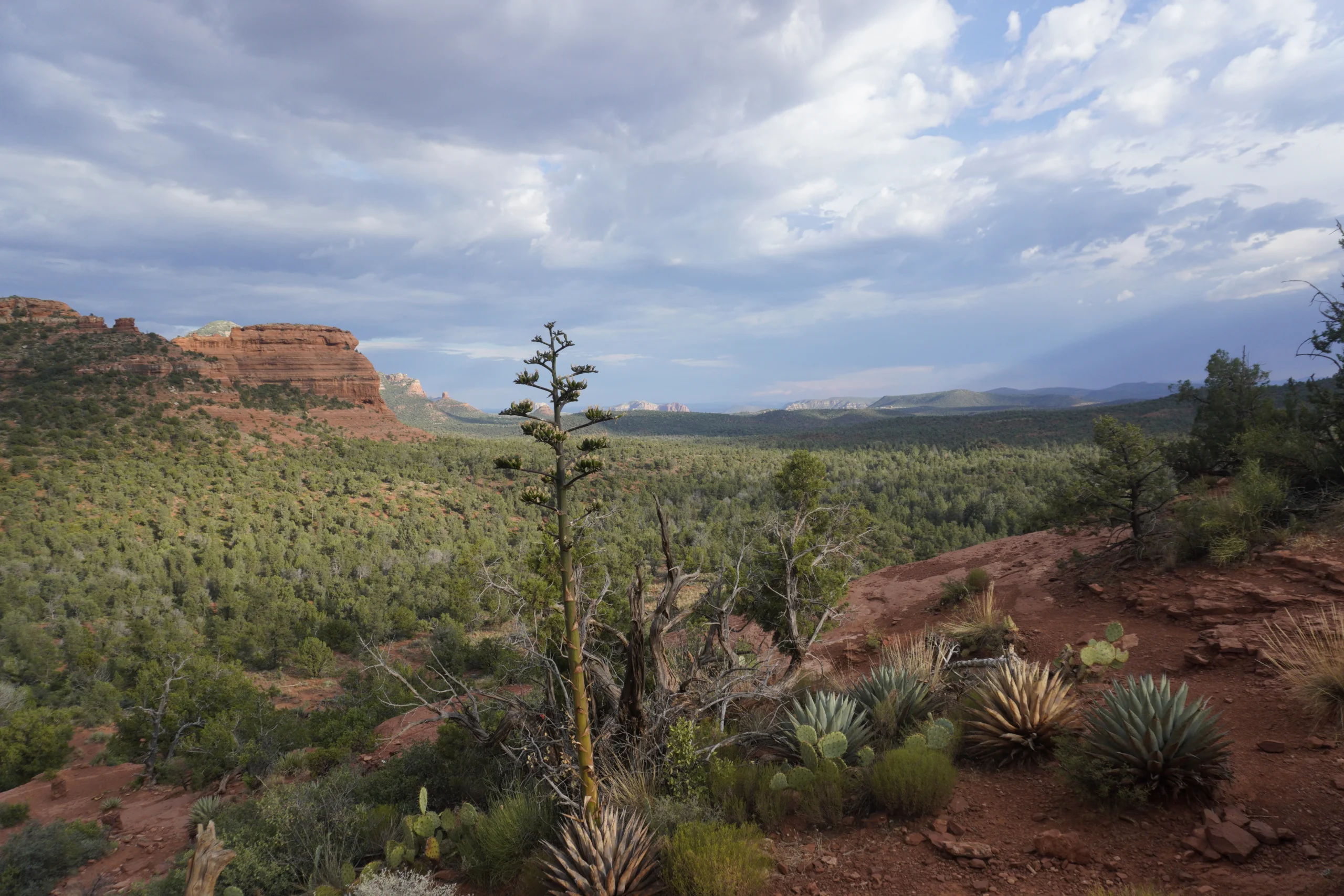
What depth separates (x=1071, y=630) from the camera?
823 cm

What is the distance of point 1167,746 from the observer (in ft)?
13.0

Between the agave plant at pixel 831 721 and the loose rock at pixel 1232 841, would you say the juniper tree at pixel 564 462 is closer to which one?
the agave plant at pixel 831 721

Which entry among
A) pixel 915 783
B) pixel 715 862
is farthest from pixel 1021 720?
pixel 715 862

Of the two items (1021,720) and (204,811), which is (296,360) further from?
(1021,720)

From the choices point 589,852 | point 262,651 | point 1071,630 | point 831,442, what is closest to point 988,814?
point 589,852

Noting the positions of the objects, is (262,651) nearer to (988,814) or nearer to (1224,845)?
(988,814)

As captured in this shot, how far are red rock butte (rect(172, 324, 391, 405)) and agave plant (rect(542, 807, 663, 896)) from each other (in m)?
73.5

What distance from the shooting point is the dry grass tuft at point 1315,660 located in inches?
174

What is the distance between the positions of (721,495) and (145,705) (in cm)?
3211

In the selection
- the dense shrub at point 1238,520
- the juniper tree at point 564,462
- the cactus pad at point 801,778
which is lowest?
the cactus pad at point 801,778

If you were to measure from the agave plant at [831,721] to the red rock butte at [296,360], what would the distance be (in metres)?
73.3

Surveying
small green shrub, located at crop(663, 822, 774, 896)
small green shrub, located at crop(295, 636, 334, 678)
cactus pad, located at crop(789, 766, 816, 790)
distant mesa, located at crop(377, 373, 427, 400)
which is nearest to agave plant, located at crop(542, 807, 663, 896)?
small green shrub, located at crop(663, 822, 774, 896)

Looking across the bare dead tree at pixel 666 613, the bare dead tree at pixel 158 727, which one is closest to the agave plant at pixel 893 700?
the bare dead tree at pixel 666 613

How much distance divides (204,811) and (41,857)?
6.04 ft
